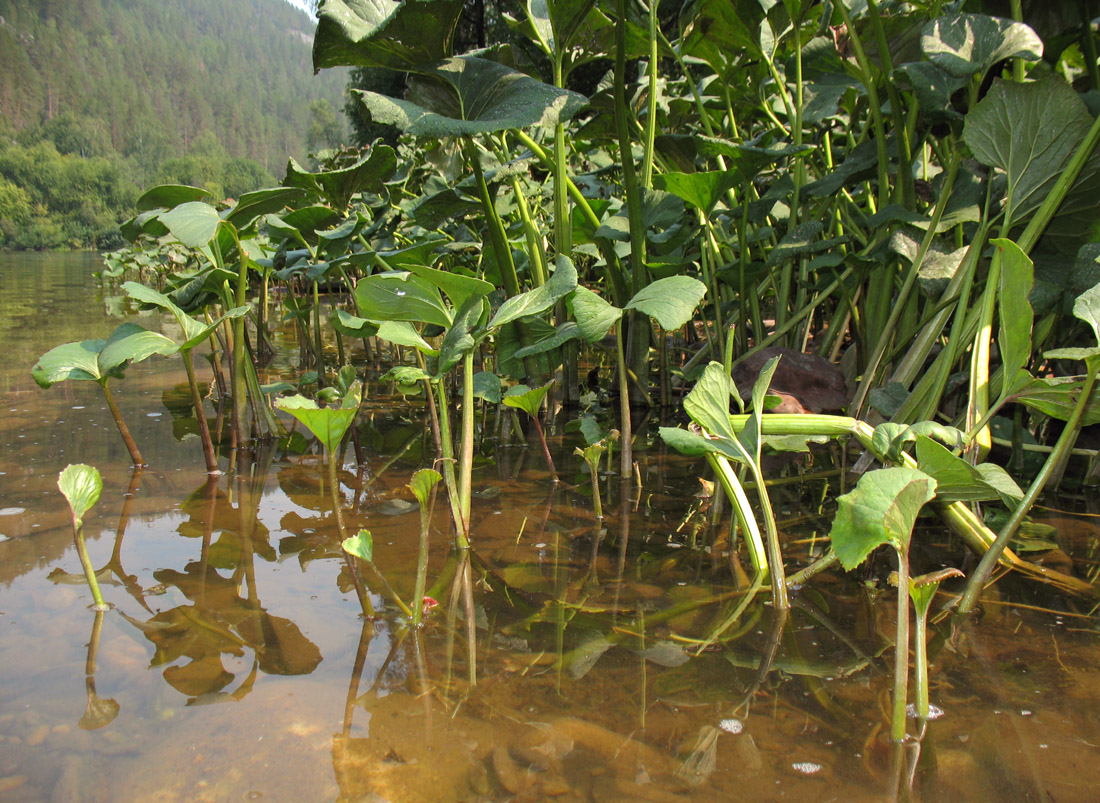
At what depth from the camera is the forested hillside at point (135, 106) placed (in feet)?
177

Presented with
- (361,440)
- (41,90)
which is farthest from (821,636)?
(41,90)

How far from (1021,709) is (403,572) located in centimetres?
88

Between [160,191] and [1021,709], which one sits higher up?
[160,191]

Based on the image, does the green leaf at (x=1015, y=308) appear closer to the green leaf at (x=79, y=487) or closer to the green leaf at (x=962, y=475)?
the green leaf at (x=962, y=475)

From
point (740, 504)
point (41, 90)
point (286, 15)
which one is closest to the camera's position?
point (740, 504)

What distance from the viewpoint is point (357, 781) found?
72 cm

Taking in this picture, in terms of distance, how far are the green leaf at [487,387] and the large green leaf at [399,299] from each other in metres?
0.22

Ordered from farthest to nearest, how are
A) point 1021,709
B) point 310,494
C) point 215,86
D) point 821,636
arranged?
point 215,86, point 310,494, point 821,636, point 1021,709

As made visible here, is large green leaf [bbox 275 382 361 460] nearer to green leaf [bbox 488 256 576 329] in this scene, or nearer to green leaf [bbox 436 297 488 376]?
green leaf [bbox 436 297 488 376]

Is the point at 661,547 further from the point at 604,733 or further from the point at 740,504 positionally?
the point at 604,733

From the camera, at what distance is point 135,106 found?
305ft

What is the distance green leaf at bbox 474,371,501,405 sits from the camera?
1519 mm

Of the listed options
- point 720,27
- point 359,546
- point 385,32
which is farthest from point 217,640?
point 720,27

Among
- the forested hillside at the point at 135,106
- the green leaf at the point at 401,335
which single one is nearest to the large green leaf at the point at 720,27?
the green leaf at the point at 401,335
